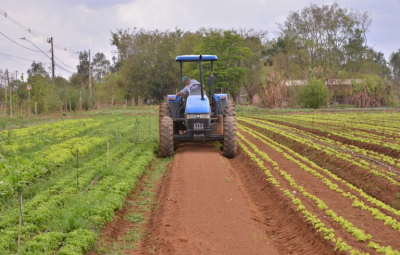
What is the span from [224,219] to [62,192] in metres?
3.28

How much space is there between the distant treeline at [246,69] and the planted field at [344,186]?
25.8 metres

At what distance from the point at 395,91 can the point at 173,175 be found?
140ft

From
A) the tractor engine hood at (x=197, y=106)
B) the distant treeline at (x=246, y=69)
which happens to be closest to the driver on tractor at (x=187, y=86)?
the tractor engine hood at (x=197, y=106)

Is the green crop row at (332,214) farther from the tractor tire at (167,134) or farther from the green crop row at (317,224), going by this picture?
the tractor tire at (167,134)

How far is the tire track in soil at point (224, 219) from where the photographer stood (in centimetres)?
610

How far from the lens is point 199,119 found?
12.7 meters

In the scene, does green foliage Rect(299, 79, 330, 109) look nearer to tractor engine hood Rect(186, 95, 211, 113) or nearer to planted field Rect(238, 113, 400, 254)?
planted field Rect(238, 113, 400, 254)

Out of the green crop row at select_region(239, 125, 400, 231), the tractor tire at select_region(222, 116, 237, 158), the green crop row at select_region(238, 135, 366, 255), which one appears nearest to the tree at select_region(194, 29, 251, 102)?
the tractor tire at select_region(222, 116, 237, 158)

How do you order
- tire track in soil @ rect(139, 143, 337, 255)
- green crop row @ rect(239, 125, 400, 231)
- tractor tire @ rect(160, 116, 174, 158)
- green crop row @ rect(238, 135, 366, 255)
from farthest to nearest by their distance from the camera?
tractor tire @ rect(160, 116, 174, 158) < green crop row @ rect(239, 125, 400, 231) < tire track in soil @ rect(139, 143, 337, 255) < green crop row @ rect(238, 135, 366, 255)

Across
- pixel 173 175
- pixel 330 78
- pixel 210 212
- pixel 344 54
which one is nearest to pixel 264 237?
pixel 210 212

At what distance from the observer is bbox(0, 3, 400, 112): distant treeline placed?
139ft

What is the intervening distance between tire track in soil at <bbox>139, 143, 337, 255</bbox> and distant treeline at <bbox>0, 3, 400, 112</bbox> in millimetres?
27239

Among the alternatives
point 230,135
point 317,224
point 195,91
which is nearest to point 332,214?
point 317,224

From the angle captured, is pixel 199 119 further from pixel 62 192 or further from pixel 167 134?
pixel 62 192
